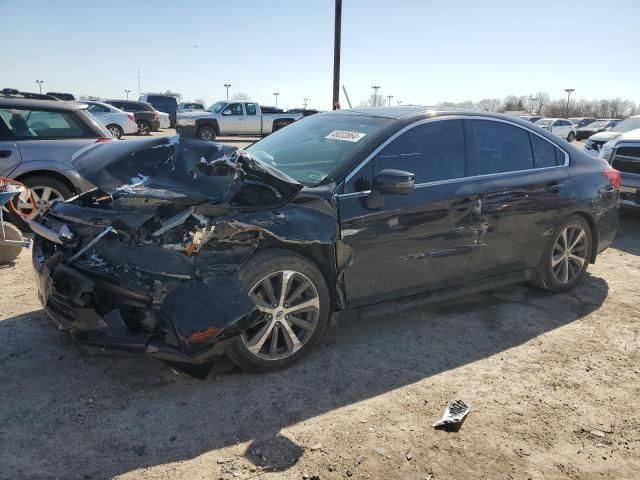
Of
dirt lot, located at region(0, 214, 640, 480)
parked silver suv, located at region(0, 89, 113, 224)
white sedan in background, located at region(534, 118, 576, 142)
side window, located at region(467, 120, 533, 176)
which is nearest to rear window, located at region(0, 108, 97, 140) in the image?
parked silver suv, located at region(0, 89, 113, 224)

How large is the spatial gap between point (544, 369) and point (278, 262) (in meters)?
2.02

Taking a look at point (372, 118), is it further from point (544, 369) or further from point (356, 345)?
point (544, 369)

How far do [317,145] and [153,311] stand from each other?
1.90 m

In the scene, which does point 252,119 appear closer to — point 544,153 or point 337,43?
point 337,43

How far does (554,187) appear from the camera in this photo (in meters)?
4.71

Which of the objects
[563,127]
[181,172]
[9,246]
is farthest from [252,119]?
[563,127]

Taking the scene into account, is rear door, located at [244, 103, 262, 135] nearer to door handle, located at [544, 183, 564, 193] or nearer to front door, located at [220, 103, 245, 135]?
front door, located at [220, 103, 245, 135]

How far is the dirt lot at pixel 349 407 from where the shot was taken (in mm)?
2600

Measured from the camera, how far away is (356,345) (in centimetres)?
387

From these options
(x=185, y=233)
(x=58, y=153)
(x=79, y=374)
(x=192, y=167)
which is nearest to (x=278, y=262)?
(x=185, y=233)

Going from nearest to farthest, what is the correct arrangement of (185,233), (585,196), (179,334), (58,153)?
(179,334) < (185,233) < (585,196) < (58,153)

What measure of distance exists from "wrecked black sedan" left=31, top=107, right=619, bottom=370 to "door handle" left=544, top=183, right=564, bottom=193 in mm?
20

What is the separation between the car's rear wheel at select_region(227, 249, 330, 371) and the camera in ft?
10.5

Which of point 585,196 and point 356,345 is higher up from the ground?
point 585,196
